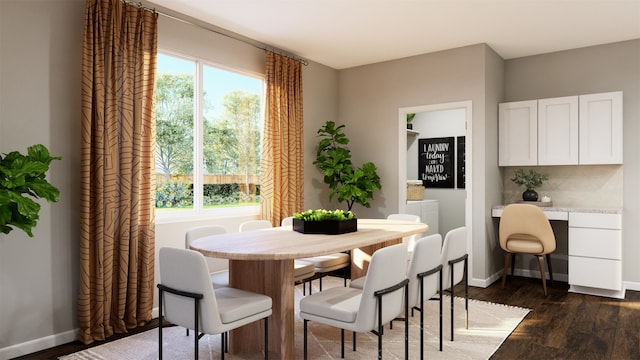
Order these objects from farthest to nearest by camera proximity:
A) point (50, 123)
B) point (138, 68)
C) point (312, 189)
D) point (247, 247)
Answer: point (312, 189), point (138, 68), point (50, 123), point (247, 247)

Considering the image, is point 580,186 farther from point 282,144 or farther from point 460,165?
point 282,144

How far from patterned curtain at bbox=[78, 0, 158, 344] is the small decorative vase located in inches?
160

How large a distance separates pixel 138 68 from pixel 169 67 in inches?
19.2

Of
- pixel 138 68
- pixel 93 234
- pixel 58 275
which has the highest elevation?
pixel 138 68

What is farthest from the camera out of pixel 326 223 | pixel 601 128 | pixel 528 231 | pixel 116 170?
pixel 601 128

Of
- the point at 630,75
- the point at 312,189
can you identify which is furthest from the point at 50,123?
the point at 630,75

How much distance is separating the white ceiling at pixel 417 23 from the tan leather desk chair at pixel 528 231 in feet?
5.99

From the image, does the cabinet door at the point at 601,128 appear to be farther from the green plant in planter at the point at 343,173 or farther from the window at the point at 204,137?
the window at the point at 204,137

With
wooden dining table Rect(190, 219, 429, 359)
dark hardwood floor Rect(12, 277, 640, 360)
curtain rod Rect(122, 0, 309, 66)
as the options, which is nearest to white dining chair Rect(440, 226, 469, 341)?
wooden dining table Rect(190, 219, 429, 359)

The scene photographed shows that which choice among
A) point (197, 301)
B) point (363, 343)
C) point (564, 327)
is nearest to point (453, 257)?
point (363, 343)

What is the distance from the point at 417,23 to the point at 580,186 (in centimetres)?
275

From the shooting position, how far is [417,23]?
4.20m

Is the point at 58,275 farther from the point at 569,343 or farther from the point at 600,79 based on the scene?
the point at 600,79

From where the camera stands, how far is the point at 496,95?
5.22 meters
